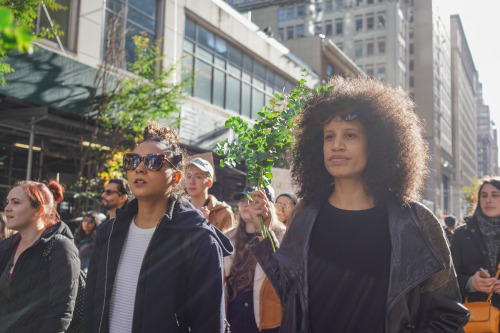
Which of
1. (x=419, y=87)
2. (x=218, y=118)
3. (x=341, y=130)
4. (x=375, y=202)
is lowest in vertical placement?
(x=375, y=202)

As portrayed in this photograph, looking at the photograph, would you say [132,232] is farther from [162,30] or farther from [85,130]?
[162,30]

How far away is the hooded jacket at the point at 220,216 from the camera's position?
525 centimetres

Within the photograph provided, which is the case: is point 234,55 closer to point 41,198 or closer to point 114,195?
point 114,195

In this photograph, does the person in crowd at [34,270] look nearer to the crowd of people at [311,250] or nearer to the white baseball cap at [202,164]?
the crowd of people at [311,250]

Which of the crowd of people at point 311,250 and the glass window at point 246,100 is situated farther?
the glass window at point 246,100

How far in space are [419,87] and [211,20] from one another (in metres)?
60.8

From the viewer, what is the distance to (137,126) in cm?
1121

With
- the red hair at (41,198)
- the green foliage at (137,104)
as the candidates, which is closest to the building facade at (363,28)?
the green foliage at (137,104)

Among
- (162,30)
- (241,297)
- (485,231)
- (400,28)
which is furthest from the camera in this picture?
(400,28)

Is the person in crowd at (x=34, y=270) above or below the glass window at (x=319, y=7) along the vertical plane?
below

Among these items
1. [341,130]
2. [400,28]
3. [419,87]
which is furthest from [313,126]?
[419,87]

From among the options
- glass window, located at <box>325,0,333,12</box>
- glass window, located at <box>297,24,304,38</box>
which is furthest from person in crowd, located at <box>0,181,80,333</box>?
glass window, located at <box>325,0,333,12</box>

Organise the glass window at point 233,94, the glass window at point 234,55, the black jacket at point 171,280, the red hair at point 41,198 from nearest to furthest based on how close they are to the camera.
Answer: the black jacket at point 171,280, the red hair at point 41,198, the glass window at point 233,94, the glass window at point 234,55

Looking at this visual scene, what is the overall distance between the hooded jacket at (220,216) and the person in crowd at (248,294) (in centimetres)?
81
